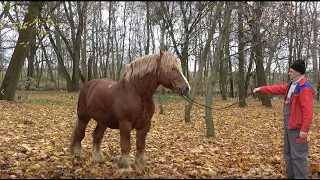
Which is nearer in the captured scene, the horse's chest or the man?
the man

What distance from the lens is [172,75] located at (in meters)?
4.80

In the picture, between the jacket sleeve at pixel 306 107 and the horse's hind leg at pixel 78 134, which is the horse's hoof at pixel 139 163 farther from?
the jacket sleeve at pixel 306 107

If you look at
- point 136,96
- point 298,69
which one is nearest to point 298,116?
point 298,69

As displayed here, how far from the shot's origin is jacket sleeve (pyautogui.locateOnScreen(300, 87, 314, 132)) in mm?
4422

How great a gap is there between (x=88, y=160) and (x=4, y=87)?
11.1 meters

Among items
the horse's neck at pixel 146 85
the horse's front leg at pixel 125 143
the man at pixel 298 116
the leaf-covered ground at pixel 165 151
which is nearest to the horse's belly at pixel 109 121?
the horse's front leg at pixel 125 143

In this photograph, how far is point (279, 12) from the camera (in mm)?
8555

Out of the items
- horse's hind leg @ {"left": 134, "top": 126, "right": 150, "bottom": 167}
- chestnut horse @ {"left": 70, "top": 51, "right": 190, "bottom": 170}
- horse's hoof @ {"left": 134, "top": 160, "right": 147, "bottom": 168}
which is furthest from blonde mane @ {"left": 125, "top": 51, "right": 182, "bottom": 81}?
horse's hoof @ {"left": 134, "top": 160, "right": 147, "bottom": 168}

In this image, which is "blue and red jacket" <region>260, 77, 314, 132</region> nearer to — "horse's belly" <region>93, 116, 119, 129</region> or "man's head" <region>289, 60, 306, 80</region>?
"man's head" <region>289, 60, 306, 80</region>

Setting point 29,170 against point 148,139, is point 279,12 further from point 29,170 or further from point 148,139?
point 29,170

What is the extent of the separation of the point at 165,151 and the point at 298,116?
3181 millimetres

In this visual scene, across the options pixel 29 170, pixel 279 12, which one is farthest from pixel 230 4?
pixel 29 170

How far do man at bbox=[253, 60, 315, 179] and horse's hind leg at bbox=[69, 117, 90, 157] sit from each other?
3.33 metres

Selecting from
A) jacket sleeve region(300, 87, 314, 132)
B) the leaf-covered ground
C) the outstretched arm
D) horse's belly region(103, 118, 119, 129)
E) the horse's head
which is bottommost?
the leaf-covered ground
